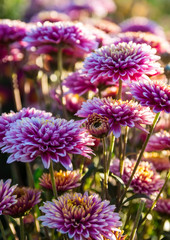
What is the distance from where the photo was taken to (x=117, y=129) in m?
0.67

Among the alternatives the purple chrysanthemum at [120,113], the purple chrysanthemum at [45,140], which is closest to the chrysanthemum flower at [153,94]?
the purple chrysanthemum at [120,113]

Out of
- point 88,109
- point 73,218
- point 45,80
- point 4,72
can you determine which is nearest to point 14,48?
point 45,80

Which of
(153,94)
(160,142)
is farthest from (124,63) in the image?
(160,142)

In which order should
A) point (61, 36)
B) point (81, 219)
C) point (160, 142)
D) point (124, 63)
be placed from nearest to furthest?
point (81, 219) → point (124, 63) → point (160, 142) → point (61, 36)

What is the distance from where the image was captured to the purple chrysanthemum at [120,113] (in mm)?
657

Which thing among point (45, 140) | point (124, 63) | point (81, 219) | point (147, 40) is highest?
point (147, 40)

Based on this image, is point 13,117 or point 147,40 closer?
point 13,117

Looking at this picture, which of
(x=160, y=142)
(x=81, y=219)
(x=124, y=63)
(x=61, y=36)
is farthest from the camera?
(x=61, y=36)

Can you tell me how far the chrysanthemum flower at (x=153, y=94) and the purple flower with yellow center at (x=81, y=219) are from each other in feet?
0.72

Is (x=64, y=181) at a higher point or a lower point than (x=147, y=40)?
lower

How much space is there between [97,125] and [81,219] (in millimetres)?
177

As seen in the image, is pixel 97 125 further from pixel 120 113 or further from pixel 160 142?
pixel 160 142

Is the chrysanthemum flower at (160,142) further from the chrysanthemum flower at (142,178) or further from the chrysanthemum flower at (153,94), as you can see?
the chrysanthemum flower at (153,94)

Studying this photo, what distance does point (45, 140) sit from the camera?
63 cm
